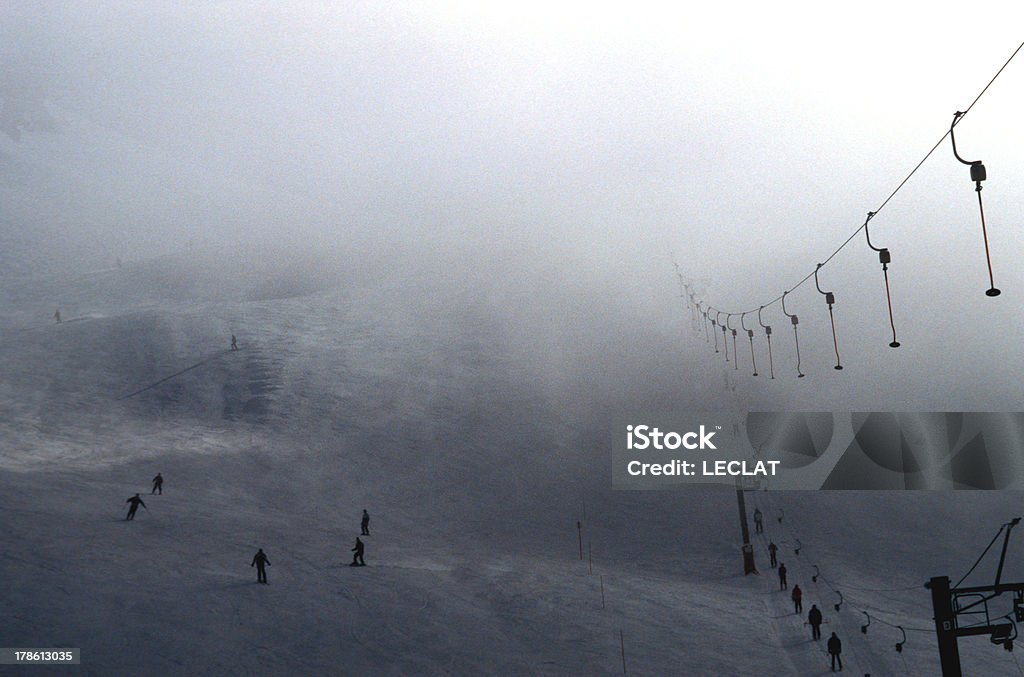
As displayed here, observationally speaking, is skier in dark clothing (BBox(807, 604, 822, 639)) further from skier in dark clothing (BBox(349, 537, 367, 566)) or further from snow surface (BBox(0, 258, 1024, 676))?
skier in dark clothing (BBox(349, 537, 367, 566))

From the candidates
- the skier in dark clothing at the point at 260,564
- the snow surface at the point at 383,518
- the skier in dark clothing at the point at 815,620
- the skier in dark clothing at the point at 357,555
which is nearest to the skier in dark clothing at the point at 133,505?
the snow surface at the point at 383,518

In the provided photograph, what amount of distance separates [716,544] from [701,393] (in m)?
16.4

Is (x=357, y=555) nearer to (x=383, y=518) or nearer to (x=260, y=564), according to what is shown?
(x=260, y=564)

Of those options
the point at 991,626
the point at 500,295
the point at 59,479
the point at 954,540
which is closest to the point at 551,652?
the point at 991,626

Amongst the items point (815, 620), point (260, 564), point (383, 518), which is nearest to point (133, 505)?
point (260, 564)

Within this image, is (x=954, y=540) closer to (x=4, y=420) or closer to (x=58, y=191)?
(x=4, y=420)

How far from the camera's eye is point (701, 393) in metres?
52.5

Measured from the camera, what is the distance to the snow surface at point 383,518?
22.8 m

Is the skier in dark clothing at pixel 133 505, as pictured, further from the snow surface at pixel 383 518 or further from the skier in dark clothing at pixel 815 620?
the skier in dark clothing at pixel 815 620

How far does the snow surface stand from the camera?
74.9 ft

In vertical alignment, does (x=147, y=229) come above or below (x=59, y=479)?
above

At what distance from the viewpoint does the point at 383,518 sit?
3712 centimetres

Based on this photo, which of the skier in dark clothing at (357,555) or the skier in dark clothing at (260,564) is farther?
the skier in dark clothing at (357,555)

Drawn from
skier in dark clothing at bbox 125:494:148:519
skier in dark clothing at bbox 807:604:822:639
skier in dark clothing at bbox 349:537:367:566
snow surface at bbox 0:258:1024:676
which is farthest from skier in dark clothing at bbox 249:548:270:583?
skier in dark clothing at bbox 807:604:822:639
